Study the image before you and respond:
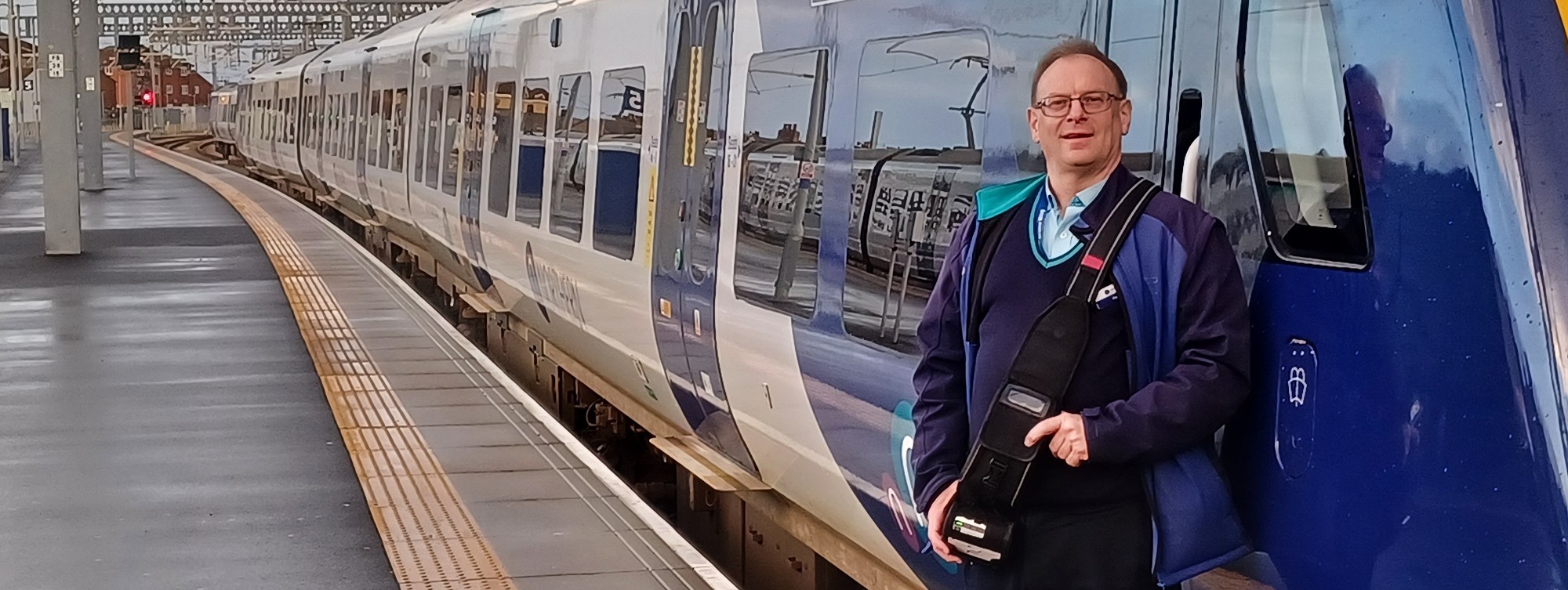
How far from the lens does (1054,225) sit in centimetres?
315

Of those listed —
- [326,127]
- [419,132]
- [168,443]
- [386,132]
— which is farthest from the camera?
[326,127]

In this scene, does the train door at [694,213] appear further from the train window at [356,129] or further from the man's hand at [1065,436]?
the train window at [356,129]

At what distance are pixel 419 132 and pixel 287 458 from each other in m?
6.96

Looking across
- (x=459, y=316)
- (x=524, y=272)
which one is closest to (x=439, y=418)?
(x=524, y=272)

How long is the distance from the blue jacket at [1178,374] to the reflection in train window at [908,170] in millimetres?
1160

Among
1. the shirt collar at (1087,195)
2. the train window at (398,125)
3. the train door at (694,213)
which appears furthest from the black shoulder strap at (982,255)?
the train window at (398,125)

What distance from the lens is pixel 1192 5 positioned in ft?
11.2

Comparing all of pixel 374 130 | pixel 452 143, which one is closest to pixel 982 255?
pixel 452 143

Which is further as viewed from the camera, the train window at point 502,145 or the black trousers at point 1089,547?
the train window at point 502,145

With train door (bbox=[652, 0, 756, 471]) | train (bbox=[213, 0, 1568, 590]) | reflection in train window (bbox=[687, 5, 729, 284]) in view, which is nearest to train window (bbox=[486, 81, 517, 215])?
train (bbox=[213, 0, 1568, 590])

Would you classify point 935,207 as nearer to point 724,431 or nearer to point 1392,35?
point 1392,35

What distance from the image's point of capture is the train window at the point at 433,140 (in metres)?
14.0

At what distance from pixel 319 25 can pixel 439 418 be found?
3928 centimetres

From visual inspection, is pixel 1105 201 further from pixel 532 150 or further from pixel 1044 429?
pixel 532 150
